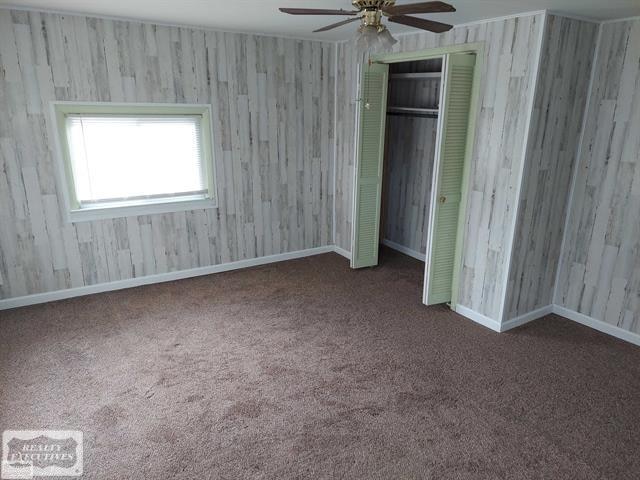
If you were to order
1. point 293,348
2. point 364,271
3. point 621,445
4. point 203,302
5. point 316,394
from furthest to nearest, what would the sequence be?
1. point 364,271
2. point 203,302
3. point 293,348
4. point 316,394
5. point 621,445

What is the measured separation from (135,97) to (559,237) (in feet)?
12.2

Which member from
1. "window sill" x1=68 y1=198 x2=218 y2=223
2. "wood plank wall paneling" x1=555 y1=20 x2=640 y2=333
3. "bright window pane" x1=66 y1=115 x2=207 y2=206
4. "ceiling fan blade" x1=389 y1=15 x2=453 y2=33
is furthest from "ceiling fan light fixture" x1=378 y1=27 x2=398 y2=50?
"window sill" x1=68 y1=198 x2=218 y2=223

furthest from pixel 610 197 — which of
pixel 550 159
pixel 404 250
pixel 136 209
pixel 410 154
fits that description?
pixel 136 209

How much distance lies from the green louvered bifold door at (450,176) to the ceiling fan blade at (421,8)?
140 cm

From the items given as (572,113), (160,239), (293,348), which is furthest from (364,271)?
(572,113)

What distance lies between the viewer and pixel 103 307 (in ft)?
12.7

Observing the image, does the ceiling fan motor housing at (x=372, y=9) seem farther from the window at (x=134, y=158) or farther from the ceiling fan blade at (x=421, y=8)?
the window at (x=134, y=158)

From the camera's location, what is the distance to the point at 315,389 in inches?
111

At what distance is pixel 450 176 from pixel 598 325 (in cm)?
166

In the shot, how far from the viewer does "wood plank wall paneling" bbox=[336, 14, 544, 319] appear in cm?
310

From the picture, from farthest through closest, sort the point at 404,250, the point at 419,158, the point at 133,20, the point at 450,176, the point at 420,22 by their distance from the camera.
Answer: the point at 404,250
the point at 419,158
the point at 133,20
the point at 450,176
the point at 420,22

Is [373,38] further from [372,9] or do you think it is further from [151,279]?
[151,279]

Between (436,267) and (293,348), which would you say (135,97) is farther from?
(436,267)

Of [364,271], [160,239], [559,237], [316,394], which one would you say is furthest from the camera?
[364,271]
